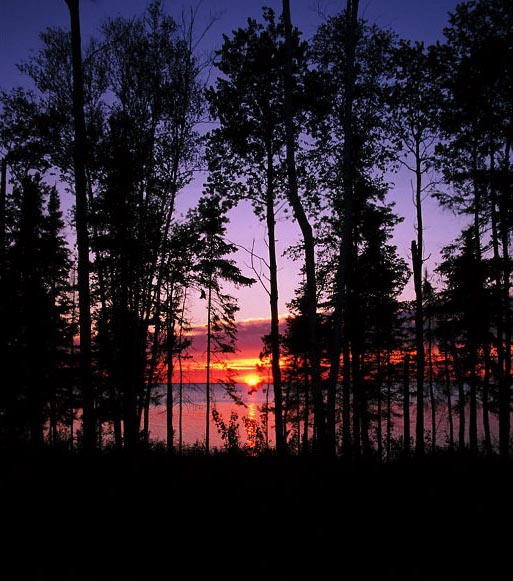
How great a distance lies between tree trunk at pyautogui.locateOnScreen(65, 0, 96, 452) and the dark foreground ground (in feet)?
3.78

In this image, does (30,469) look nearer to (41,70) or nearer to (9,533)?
(9,533)

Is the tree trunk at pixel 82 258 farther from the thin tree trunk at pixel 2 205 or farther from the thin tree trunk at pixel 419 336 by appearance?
the thin tree trunk at pixel 419 336

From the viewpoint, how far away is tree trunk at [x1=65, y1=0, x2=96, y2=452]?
902 centimetres

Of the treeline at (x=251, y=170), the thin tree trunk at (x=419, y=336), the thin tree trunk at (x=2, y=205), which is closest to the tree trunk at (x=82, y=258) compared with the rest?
the treeline at (x=251, y=170)

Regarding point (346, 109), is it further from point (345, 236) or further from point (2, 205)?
point (2, 205)

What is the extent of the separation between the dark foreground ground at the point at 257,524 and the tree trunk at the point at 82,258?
45.4 inches

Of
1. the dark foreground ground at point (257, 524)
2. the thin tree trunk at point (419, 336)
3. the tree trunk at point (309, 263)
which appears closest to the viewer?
the dark foreground ground at point (257, 524)

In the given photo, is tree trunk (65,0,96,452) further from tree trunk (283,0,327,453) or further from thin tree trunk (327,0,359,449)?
thin tree trunk (327,0,359,449)

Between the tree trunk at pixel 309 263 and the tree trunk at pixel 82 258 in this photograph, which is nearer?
the tree trunk at pixel 82 258

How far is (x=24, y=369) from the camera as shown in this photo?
17.8 meters

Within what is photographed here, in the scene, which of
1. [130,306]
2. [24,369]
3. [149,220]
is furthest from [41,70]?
[24,369]

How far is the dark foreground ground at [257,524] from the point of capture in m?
4.72

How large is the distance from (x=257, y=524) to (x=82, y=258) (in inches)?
259

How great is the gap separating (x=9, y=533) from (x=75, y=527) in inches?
32.1
